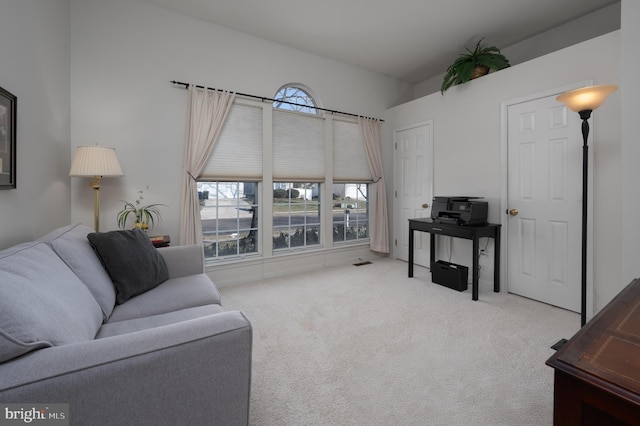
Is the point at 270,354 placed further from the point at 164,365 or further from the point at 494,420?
the point at 494,420

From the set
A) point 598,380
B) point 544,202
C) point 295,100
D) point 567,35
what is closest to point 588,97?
point 544,202

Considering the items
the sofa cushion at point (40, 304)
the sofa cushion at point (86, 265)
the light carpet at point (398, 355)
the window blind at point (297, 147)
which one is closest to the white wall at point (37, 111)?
the sofa cushion at point (86, 265)

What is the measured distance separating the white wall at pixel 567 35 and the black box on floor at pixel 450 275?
8.97 feet

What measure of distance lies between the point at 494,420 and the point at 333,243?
303 centimetres

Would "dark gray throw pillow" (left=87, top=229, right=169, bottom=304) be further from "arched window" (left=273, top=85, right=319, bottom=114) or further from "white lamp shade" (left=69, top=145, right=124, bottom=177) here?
"arched window" (left=273, top=85, right=319, bottom=114)

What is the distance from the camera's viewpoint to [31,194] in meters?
1.94

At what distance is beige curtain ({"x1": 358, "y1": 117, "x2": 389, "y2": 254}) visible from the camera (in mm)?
4465

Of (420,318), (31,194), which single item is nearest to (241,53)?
(31,194)

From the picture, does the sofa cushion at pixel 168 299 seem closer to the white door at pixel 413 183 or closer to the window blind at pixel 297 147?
the window blind at pixel 297 147

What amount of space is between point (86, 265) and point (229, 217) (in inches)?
79.0

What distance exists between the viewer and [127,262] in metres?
1.80

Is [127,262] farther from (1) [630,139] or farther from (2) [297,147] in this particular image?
(1) [630,139]

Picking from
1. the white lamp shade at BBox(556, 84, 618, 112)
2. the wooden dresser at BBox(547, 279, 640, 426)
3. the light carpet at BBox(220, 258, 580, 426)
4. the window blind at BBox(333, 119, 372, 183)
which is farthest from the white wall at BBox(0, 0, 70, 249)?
the white lamp shade at BBox(556, 84, 618, 112)

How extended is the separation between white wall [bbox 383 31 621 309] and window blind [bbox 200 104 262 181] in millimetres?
2177
